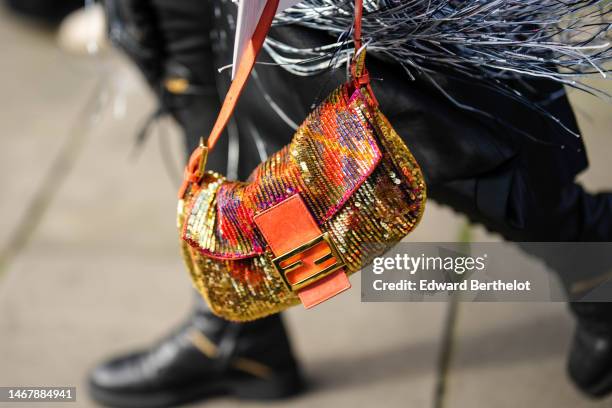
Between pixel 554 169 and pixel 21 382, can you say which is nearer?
pixel 554 169

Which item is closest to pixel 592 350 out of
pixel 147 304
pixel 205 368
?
pixel 205 368

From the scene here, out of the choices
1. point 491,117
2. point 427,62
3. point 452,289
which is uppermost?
point 427,62

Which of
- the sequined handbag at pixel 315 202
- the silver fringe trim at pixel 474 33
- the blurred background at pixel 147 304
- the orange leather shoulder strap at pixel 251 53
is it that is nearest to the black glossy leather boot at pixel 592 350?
the blurred background at pixel 147 304

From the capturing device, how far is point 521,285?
1390 mm

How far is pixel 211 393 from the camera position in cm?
190

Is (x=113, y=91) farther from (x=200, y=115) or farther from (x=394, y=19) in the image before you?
(x=394, y=19)

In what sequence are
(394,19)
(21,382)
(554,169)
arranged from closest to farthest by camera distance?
(394,19)
(554,169)
(21,382)

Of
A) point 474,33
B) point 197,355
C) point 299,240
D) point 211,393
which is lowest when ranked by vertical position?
point 211,393

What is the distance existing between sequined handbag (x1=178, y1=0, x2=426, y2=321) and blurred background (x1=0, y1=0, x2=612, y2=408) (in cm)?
49

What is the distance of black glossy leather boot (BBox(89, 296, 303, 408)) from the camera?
1.83m

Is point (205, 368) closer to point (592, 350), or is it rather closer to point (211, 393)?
point (211, 393)

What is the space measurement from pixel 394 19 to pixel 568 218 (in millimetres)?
554

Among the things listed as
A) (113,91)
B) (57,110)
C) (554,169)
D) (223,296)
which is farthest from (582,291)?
(57,110)

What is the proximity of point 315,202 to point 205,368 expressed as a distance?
91 centimetres
